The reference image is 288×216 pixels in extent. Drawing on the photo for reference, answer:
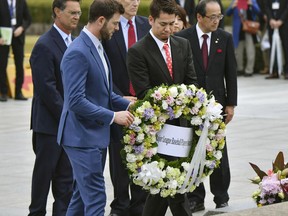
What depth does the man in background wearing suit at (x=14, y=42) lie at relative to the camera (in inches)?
723

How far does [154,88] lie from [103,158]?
0.65 metres

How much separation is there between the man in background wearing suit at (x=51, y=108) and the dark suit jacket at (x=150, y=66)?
2.19 ft

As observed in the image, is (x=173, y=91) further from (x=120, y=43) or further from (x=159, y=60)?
(x=120, y=43)

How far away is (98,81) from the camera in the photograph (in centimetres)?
683

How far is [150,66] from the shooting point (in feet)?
25.0

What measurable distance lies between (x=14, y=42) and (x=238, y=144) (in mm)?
7097

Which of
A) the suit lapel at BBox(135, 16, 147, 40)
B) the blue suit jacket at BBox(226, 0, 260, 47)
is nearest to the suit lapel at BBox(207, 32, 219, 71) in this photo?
the suit lapel at BBox(135, 16, 147, 40)

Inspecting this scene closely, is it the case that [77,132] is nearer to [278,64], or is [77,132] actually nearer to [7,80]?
[7,80]

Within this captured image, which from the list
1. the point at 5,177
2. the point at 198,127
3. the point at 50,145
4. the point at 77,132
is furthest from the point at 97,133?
the point at 5,177

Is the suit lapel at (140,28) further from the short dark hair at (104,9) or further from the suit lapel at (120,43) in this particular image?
the short dark hair at (104,9)

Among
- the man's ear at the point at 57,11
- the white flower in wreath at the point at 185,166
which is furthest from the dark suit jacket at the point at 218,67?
the white flower in wreath at the point at 185,166

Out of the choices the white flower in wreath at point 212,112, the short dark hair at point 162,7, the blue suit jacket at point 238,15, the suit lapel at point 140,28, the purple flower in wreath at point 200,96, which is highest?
the short dark hair at point 162,7

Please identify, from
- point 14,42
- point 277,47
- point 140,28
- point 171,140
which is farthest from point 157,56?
point 277,47

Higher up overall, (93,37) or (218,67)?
(93,37)
